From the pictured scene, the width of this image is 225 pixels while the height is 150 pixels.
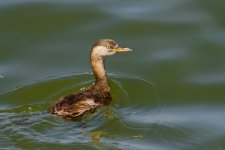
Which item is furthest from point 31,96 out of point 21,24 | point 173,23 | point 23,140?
point 173,23

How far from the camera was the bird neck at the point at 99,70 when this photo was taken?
10258mm

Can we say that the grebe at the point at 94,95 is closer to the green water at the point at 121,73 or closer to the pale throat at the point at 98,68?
the pale throat at the point at 98,68

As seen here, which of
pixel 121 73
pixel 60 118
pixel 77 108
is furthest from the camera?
pixel 121 73

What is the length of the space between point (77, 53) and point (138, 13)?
157 cm

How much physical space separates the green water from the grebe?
0.45ft

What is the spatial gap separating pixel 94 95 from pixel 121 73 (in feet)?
2.72

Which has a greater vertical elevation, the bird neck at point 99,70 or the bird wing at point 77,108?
the bird neck at point 99,70

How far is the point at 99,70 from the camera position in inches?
405

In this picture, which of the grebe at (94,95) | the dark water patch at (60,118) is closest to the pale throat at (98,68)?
the grebe at (94,95)

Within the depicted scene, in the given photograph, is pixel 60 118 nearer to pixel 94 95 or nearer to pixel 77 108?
pixel 77 108

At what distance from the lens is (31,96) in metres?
10.0

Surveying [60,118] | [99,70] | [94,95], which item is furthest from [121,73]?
[60,118]

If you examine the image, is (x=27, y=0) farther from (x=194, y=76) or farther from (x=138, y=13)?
(x=194, y=76)

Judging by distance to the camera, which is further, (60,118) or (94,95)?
(94,95)
